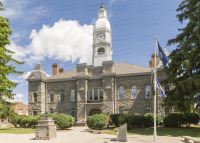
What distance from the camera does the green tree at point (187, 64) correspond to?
17.1 metres

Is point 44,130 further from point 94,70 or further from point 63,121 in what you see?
point 94,70

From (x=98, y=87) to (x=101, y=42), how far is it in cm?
884

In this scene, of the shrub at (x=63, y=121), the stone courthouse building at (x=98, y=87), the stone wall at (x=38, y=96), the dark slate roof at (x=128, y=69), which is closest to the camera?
the shrub at (x=63, y=121)

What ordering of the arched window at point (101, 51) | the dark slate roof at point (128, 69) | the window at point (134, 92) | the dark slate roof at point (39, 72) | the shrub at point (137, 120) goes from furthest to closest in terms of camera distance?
the arched window at point (101, 51) → the dark slate roof at point (39, 72) → the dark slate roof at point (128, 69) → the window at point (134, 92) → the shrub at point (137, 120)

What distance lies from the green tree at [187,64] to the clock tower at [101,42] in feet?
48.8

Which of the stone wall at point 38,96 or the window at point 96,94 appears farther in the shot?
the stone wall at point 38,96

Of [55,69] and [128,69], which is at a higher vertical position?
[55,69]

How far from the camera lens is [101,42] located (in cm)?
3431

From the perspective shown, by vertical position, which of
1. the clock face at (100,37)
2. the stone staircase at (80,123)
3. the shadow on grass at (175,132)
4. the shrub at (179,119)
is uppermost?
the clock face at (100,37)

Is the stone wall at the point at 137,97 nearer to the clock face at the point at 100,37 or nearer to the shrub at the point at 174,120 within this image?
the shrub at the point at 174,120

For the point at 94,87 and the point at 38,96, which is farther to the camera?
the point at 38,96

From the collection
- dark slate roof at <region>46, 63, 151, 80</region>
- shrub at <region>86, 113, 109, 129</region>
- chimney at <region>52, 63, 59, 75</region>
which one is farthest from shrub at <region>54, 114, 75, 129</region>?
chimney at <region>52, 63, 59, 75</region>

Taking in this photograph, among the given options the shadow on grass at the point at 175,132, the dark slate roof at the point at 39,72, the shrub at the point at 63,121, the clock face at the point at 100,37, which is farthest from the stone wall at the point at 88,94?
the shrub at the point at 63,121

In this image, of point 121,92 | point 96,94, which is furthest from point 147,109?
point 96,94
